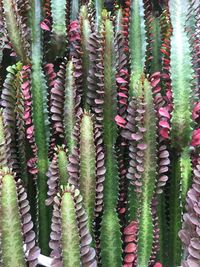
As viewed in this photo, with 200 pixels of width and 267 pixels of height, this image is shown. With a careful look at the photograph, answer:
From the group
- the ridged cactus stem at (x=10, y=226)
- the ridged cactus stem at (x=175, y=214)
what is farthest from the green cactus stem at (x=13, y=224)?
the ridged cactus stem at (x=175, y=214)

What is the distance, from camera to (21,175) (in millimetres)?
1478

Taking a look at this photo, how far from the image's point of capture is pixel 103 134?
1.39 metres

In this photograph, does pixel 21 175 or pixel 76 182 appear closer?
pixel 76 182

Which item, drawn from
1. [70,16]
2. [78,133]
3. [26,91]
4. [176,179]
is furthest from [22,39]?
[176,179]

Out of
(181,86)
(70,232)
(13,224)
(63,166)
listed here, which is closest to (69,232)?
(70,232)

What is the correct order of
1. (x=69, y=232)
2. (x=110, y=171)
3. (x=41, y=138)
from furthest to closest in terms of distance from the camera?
(x=41, y=138), (x=110, y=171), (x=69, y=232)

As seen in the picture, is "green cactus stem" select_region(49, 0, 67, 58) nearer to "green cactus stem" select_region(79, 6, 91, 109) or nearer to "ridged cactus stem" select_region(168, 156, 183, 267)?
"green cactus stem" select_region(79, 6, 91, 109)

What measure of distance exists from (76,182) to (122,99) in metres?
0.33

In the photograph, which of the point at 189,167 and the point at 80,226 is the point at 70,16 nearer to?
the point at 189,167

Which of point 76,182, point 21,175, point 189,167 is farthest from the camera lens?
point 21,175

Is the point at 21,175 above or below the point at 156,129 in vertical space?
below

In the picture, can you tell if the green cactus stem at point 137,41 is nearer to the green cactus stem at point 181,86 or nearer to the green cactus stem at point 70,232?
the green cactus stem at point 181,86

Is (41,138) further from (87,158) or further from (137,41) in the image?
(137,41)

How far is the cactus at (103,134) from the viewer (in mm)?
1223
